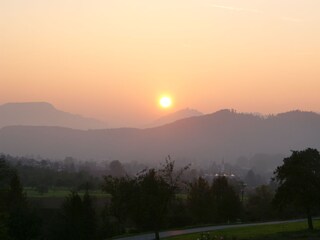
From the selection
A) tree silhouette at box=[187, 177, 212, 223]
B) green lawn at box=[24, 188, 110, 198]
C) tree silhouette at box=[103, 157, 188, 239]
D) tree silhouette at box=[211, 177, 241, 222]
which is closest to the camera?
tree silhouette at box=[103, 157, 188, 239]

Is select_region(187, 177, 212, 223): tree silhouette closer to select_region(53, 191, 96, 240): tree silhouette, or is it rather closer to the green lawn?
select_region(53, 191, 96, 240): tree silhouette

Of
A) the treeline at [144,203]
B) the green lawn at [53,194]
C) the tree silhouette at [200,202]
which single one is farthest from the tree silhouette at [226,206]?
the green lawn at [53,194]

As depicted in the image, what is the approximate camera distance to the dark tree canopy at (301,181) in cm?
4022

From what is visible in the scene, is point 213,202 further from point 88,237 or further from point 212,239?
point 212,239

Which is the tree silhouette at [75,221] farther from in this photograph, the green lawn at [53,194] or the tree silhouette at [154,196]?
the green lawn at [53,194]

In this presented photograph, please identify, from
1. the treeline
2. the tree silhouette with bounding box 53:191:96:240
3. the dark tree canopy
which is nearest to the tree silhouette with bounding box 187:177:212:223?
the treeline

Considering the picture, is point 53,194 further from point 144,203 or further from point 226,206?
point 144,203

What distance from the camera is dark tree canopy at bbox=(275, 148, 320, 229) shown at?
40219mm

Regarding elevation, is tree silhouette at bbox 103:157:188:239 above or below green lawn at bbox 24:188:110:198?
below

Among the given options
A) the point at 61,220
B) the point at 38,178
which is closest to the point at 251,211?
the point at 61,220

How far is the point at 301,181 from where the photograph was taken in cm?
4028

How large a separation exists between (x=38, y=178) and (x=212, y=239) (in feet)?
317

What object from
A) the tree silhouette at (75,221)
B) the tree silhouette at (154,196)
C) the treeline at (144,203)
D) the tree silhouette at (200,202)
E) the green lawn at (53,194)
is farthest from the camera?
the green lawn at (53,194)

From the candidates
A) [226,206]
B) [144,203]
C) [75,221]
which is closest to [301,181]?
[144,203]
